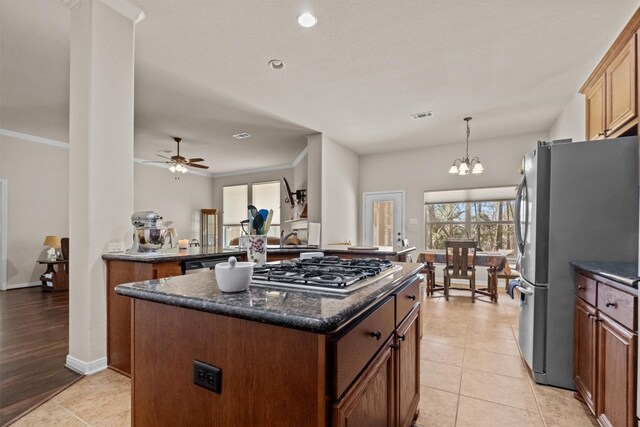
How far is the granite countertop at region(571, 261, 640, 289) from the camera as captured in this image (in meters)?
1.47

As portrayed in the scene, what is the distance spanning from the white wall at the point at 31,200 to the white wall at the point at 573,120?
8.40 meters

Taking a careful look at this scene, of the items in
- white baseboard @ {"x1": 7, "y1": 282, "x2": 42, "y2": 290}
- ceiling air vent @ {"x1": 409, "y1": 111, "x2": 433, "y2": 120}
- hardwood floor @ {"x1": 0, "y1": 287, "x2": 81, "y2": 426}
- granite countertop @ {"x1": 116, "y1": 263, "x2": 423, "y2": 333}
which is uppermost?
ceiling air vent @ {"x1": 409, "y1": 111, "x2": 433, "y2": 120}

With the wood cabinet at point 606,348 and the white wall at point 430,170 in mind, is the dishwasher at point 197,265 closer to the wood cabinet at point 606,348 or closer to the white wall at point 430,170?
the wood cabinet at point 606,348

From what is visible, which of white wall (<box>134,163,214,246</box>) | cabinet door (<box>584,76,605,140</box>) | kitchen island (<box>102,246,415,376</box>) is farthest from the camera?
white wall (<box>134,163,214,246</box>)

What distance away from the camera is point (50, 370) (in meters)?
2.36

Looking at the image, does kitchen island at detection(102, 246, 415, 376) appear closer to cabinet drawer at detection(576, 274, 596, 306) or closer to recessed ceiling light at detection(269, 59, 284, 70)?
recessed ceiling light at detection(269, 59, 284, 70)

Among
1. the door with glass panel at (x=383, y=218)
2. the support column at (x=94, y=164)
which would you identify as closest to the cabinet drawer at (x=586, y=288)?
the support column at (x=94, y=164)

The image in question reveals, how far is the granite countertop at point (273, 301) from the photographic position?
76 centimetres

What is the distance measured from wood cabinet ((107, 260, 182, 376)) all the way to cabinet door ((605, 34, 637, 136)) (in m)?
3.70

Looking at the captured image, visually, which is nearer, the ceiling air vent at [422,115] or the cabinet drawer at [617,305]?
the cabinet drawer at [617,305]

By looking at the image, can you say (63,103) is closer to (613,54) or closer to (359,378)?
(359,378)

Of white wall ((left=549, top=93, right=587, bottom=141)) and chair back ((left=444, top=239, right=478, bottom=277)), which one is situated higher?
white wall ((left=549, top=93, right=587, bottom=141))

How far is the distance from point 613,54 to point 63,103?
20.9ft

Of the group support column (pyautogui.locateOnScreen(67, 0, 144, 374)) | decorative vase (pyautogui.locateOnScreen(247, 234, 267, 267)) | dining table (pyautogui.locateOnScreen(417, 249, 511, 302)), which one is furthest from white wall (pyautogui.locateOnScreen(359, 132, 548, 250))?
decorative vase (pyautogui.locateOnScreen(247, 234, 267, 267))
